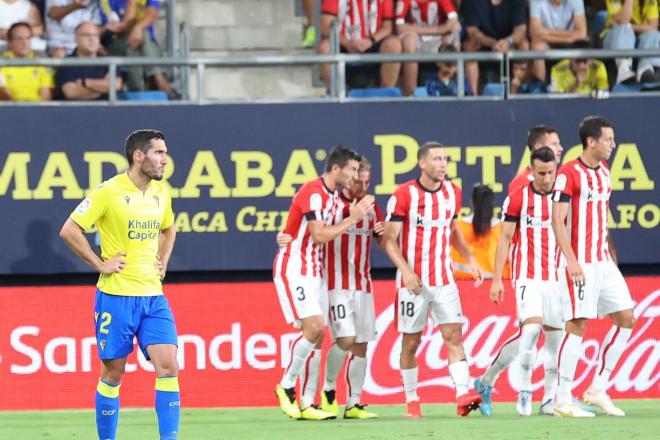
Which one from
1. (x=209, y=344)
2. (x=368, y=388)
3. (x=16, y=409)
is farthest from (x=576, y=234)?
(x=16, y=409)

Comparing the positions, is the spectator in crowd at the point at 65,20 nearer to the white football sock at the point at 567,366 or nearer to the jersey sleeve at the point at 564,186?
the jersey sleeve at the point at 564,186

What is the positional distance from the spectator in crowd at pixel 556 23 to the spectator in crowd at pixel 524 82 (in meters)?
0.48

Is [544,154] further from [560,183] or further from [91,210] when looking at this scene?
[91,210]

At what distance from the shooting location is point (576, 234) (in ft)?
34.6

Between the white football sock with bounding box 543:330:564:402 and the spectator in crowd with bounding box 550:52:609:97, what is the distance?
3371 millimetres

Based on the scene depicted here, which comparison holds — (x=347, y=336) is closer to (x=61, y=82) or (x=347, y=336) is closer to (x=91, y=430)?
(x=91, y=430)

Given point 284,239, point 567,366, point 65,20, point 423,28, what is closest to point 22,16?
point 65,20

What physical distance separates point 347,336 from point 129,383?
2.45 metres

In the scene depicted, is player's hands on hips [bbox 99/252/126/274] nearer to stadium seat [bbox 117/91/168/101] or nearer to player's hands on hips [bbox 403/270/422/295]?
player's hands on hips [bbox 403/270/422/295]

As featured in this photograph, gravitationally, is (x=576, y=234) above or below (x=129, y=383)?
above

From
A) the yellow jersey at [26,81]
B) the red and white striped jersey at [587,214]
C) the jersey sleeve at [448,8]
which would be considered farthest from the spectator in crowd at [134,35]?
the red and white striped jersey at [587,214]

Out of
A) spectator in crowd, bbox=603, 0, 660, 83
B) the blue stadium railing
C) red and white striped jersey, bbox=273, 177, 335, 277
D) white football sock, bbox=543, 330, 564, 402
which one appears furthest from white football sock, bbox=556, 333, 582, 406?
spectator in crowd, bbox=603, 0, 660, 83

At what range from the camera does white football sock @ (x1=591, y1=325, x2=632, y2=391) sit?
1056 centimetres

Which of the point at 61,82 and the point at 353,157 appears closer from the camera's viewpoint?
the point at 353,157
